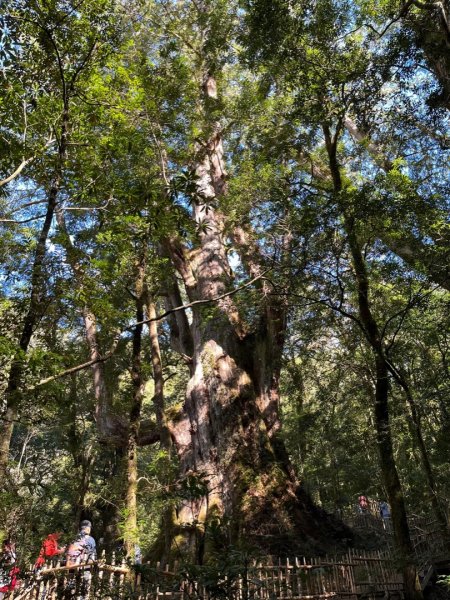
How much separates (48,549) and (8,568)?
1.46m

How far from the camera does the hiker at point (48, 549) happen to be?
4.85 metres

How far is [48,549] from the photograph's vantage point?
18.6 feet

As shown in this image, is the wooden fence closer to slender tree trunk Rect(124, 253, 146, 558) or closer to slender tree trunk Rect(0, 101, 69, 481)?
slender tree trunk Rect(124, 253, 146, 558)

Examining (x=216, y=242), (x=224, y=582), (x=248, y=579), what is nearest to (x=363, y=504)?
(x=216, y=242)

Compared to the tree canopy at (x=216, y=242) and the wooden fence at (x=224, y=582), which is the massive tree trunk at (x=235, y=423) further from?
the wooden fence at (x=224, y=582)

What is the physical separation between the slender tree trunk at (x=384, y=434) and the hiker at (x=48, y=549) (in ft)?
14.6

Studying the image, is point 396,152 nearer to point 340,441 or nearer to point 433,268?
point 433,268

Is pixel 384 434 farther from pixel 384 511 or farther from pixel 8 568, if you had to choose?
pixel 384 511

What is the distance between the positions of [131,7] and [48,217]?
11.3m

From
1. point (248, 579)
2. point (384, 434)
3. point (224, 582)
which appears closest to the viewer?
point (224, 582)

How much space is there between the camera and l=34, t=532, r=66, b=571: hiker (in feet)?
15.9

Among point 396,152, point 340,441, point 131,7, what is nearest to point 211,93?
point 131,7

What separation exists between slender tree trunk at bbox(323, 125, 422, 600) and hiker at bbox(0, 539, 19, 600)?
4750mm

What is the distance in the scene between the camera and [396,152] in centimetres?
989
